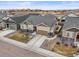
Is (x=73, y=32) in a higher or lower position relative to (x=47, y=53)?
higher

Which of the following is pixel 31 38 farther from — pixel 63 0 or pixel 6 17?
pixel 63 0

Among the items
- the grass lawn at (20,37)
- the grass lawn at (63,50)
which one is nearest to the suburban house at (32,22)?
the grass lawn at (20,37)

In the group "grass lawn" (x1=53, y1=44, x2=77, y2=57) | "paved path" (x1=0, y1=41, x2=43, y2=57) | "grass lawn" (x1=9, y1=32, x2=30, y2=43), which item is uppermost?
"grass lawn" (x1=9, y1=32, x2=30, y2=43)

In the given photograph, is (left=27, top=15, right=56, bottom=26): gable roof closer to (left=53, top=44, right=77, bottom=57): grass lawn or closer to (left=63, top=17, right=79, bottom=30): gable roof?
(left=63, top=17, right=79, bottom=30): gable roof

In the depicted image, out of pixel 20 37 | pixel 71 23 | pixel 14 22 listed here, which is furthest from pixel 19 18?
pixel 71 23

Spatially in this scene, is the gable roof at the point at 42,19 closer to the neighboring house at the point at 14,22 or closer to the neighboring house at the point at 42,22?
the neighboring house at the point at 42,22

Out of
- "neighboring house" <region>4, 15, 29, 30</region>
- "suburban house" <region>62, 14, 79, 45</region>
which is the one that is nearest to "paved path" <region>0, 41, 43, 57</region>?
"neighboring house" <region>4, 15, 29, 30</region>

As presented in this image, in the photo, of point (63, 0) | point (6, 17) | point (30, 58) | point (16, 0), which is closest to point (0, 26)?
point (6, 17)
